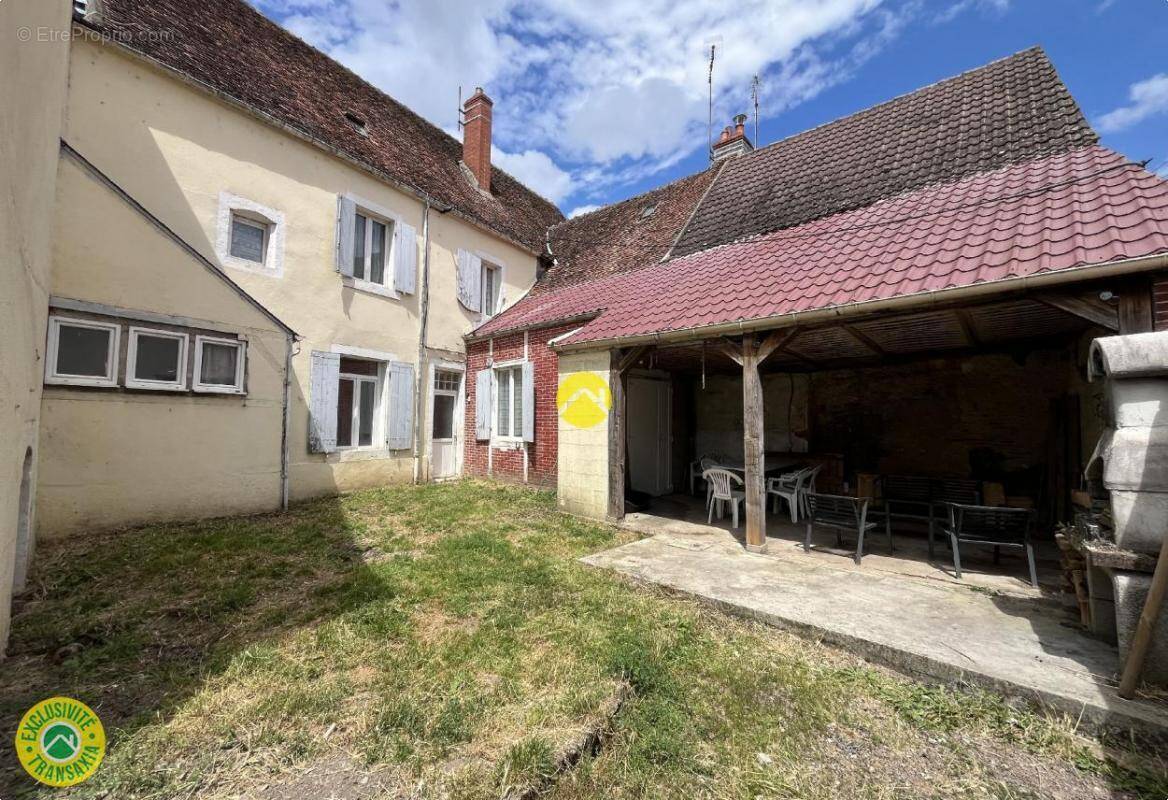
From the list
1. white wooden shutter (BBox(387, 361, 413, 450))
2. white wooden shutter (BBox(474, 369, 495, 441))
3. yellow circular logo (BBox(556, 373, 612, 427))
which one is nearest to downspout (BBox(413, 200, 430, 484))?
white wooden shutter (BBox(387, 361, 413, 450))

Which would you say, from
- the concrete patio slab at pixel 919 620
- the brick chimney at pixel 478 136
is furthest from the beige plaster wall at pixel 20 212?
the brick chimney at pixel 478 136

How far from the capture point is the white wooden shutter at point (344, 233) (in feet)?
27.3

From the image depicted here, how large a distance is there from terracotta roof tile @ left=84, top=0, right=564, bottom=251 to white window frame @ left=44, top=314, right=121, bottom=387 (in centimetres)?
391

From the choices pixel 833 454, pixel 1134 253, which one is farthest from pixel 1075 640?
pixel 833 454

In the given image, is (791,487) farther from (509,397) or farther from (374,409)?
(374,409)

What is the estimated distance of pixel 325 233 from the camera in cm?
825

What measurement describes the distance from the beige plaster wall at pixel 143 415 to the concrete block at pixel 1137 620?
8.91m

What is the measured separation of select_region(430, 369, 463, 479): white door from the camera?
1005 cm

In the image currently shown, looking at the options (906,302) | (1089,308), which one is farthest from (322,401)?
(1089,308)

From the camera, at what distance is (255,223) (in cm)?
759

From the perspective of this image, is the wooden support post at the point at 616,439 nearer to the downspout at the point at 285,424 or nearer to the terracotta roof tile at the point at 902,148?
the terracotta roof tile at the point at 902,148

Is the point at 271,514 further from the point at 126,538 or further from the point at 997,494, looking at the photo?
the point at 997,494

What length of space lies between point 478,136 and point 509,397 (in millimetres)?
7562

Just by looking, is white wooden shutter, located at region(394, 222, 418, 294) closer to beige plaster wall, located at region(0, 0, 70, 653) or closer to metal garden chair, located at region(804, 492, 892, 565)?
beige plaster wall, located at region(0, 0, 70, 653)
